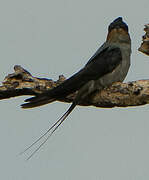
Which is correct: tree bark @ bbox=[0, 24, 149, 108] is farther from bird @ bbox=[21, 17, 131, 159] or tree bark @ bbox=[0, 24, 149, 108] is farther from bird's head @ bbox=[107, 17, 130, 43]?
bird's head @ bbox=[107, 17, 130, 43]

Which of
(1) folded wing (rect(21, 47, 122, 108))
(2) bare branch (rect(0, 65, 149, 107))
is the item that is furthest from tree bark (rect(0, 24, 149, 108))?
(1) folded wing (rect(21, 47, 122, 108))

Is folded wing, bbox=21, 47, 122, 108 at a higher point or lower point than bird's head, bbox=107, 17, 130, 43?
lower

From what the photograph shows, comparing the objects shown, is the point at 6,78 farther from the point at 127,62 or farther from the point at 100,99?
the point at 127,62

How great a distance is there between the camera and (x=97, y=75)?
7195mm

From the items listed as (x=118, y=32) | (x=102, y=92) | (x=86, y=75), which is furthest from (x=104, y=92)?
(x=118, y=32)

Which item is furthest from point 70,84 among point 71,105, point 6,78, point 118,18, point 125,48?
point 118,18

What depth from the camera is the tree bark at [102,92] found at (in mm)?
6461

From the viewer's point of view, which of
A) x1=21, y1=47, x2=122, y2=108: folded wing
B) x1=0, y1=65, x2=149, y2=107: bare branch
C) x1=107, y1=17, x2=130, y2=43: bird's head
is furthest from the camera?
x1=107, y1=17, x2=130, y2=43: bird's head

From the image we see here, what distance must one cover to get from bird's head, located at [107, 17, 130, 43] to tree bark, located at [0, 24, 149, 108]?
4.25 feet

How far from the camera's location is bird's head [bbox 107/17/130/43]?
26.8 feet

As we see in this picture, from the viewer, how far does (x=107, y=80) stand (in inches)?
285

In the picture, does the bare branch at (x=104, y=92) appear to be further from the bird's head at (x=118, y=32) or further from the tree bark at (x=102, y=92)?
the bird's head at (x=118, y=32)

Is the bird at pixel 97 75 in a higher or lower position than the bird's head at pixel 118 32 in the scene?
lower

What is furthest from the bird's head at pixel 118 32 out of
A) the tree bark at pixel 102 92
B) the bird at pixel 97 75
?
the tree bark at pixel 102 92
